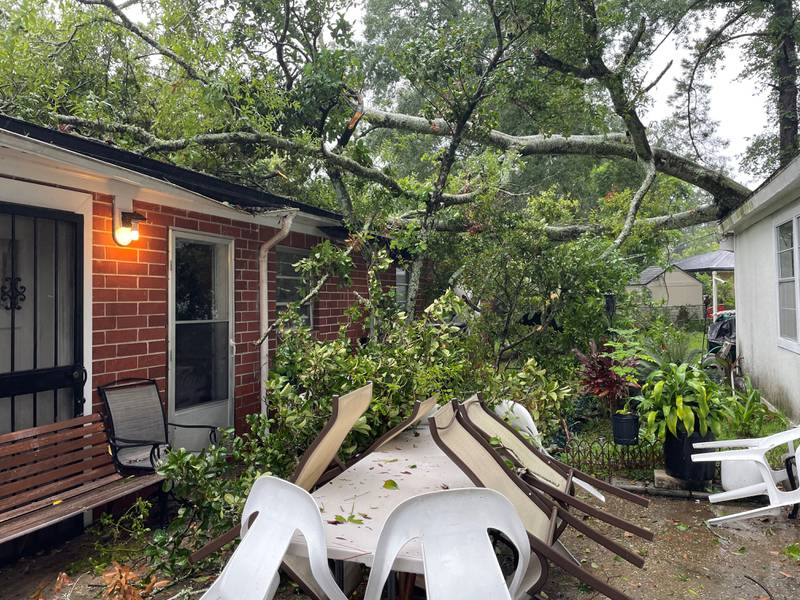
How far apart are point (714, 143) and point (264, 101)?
18.0m

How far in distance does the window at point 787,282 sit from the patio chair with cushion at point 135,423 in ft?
21.9

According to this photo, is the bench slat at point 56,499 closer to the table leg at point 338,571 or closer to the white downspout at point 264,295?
the table leg at point 338,571

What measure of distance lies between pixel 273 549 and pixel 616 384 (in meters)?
4.54

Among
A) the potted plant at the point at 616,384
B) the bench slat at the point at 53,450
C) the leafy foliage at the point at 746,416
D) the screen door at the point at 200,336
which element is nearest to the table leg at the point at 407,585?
the bench slat at the point at 53,450

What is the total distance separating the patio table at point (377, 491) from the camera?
2.34 m

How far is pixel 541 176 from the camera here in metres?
17.5

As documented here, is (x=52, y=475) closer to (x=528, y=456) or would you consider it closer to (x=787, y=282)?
(x=528, y=456)

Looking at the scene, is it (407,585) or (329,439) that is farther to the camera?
(329,439)

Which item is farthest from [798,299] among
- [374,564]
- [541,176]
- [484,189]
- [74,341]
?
[541,176]

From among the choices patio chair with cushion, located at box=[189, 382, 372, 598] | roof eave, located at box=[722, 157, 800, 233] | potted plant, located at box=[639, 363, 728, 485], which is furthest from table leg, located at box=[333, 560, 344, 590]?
roof eave, located at box=[722, 157, 800, 233]

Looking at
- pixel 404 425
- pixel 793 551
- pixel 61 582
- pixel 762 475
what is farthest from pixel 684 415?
pixel 61 582

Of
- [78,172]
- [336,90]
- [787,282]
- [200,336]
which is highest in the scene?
[336,90]

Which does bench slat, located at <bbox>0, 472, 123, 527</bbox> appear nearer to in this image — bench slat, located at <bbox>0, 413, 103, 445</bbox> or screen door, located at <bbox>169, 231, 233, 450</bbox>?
bench slat, located at <bbox>0, 413, 103, 445</bbox>

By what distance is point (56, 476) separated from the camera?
11.7 feet
